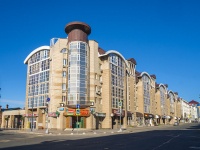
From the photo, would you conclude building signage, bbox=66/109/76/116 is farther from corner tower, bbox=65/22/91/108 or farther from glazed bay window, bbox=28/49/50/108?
glazed bay window, bbox=28/49/50/108

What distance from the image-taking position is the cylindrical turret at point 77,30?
179ft

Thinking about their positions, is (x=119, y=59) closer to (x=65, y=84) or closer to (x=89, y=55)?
(x=89, y=55)

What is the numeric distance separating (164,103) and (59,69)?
74.2 metres

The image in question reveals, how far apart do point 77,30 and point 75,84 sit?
12912mm

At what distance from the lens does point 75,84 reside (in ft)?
171

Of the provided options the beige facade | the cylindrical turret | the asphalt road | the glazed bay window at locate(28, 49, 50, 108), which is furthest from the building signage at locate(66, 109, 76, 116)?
the asphalt road

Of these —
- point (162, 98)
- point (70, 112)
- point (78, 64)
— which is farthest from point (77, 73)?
point (162, 98)

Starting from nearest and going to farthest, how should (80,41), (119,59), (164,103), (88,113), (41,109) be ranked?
1. (88,113)
2. (80,41)
3. (41,109)
4. (119,59)
5. (164,103)

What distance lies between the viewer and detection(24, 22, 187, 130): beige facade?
2026 inches

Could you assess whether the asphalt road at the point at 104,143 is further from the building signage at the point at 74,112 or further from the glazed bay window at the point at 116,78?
the glazed bay window at the point at 116,78

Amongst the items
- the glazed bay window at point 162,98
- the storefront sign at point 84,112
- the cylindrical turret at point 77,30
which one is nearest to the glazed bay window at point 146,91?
the glazed bay window at point 162,98

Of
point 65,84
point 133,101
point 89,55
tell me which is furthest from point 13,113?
point 133,101

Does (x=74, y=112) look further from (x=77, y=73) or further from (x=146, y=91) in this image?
(x=146, y=91)

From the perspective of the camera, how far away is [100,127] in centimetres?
5594
